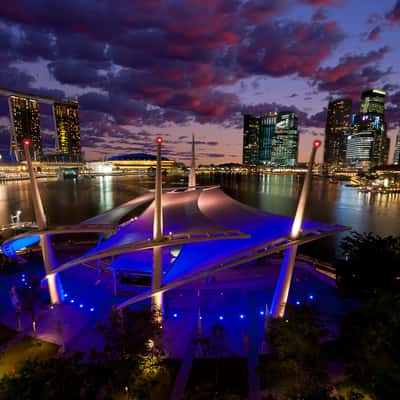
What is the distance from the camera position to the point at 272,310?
42.2ft

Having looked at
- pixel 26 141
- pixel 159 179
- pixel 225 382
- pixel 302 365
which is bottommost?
pixel 225 382

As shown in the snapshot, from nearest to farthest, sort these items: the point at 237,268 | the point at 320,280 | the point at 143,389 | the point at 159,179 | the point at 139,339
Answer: the point at 143,389
the point at 139,339
the point at 159,179
the point at 320,280
the point at 237,268

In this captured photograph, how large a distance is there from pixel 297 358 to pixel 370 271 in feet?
30.2

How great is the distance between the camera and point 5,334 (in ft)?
40.2

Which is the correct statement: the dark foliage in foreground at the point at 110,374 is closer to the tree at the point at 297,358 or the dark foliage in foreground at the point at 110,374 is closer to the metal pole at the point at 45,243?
the tree at the point at 297,358

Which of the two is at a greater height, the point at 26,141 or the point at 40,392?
the point at 26,141

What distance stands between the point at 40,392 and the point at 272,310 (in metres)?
9.95

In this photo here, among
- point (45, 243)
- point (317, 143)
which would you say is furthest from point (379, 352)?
point (45, 243)

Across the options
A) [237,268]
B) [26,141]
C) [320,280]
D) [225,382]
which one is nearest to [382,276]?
[320,280]

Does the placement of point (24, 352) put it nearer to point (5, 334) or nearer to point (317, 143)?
point (5, 334)

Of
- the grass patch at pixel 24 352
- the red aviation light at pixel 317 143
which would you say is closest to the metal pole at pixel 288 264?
the red aviation light at pixel 317 143

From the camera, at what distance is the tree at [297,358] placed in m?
7.97

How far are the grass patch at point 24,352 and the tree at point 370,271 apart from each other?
1563cm

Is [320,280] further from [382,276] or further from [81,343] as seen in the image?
[81,343]
